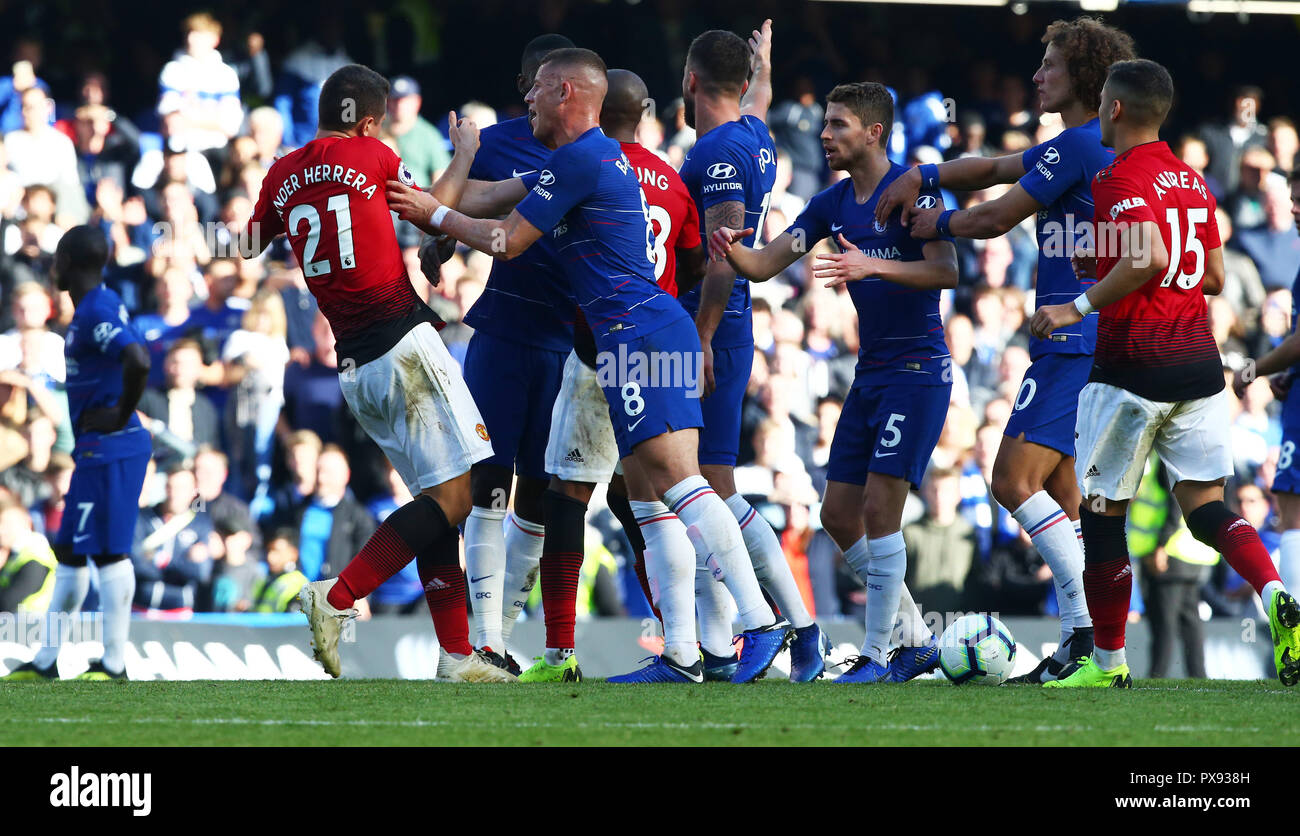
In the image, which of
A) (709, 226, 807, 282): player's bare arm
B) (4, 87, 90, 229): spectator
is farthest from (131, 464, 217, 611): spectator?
(709, 226, 807, 282): player's bare arm

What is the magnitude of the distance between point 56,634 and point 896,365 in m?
3.77

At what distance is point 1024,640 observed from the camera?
28.0 feet

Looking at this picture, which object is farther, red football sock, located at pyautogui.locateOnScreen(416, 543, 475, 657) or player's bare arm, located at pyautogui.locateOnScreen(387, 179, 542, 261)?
red football sock, located at pyautogui.locateOnScreen(416, 543, 475, 657)

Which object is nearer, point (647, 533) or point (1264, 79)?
point (647, 533)

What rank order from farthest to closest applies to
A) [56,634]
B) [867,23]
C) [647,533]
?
[867,23] < [56,634] < [647,533]

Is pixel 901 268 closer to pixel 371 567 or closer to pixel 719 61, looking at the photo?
pixel 719 61

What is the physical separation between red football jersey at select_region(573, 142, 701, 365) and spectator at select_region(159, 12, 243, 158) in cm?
567

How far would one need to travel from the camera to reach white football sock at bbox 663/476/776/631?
539cm

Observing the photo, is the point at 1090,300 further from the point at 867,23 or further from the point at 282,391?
the point at 867,23

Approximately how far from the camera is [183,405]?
31.5 feet

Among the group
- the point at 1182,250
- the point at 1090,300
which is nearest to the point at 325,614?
the point at 1090,300

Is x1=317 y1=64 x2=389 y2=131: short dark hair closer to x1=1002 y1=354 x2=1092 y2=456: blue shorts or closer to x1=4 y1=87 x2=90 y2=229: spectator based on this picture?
x1=1002 y1=354 x2=1092 y2=456: blue shorts

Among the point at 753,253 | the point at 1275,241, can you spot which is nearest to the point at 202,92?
the point at 753,253

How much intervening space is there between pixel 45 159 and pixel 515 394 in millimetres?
5740
